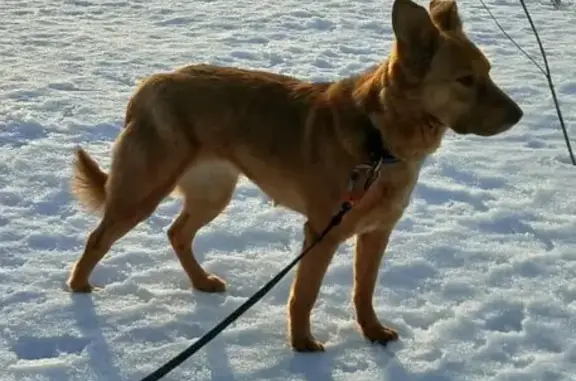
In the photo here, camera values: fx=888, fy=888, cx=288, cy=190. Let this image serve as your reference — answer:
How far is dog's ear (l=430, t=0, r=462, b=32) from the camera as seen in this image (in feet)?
13.4

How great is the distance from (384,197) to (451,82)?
59 centimetres

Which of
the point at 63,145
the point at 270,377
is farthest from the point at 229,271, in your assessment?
the point at 63,145

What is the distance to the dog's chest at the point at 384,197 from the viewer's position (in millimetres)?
3994

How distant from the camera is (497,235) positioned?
543 cm

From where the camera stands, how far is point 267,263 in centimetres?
505

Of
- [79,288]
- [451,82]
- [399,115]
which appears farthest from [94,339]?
[451,82]

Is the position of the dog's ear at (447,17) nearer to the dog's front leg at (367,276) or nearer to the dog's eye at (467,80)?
the dog's eye at (467,80)

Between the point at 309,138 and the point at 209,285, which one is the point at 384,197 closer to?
the point at 309,138

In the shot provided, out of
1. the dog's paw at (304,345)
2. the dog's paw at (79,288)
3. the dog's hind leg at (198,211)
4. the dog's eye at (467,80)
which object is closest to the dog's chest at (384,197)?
the dog's eye at (467,80)

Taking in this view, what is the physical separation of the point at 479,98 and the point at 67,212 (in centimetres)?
276

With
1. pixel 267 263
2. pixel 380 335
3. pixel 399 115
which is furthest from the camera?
pixel 267 263

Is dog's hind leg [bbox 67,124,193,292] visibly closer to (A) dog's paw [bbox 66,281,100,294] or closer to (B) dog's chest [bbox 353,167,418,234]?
→ (A) dog's paw [bbox 66,281,100,294]

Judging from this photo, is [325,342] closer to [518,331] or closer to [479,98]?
[518,331]

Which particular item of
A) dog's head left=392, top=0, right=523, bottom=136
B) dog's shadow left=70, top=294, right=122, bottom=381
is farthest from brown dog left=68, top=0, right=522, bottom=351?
dog's shadow left=70, top=294, right=122, bottom=381
